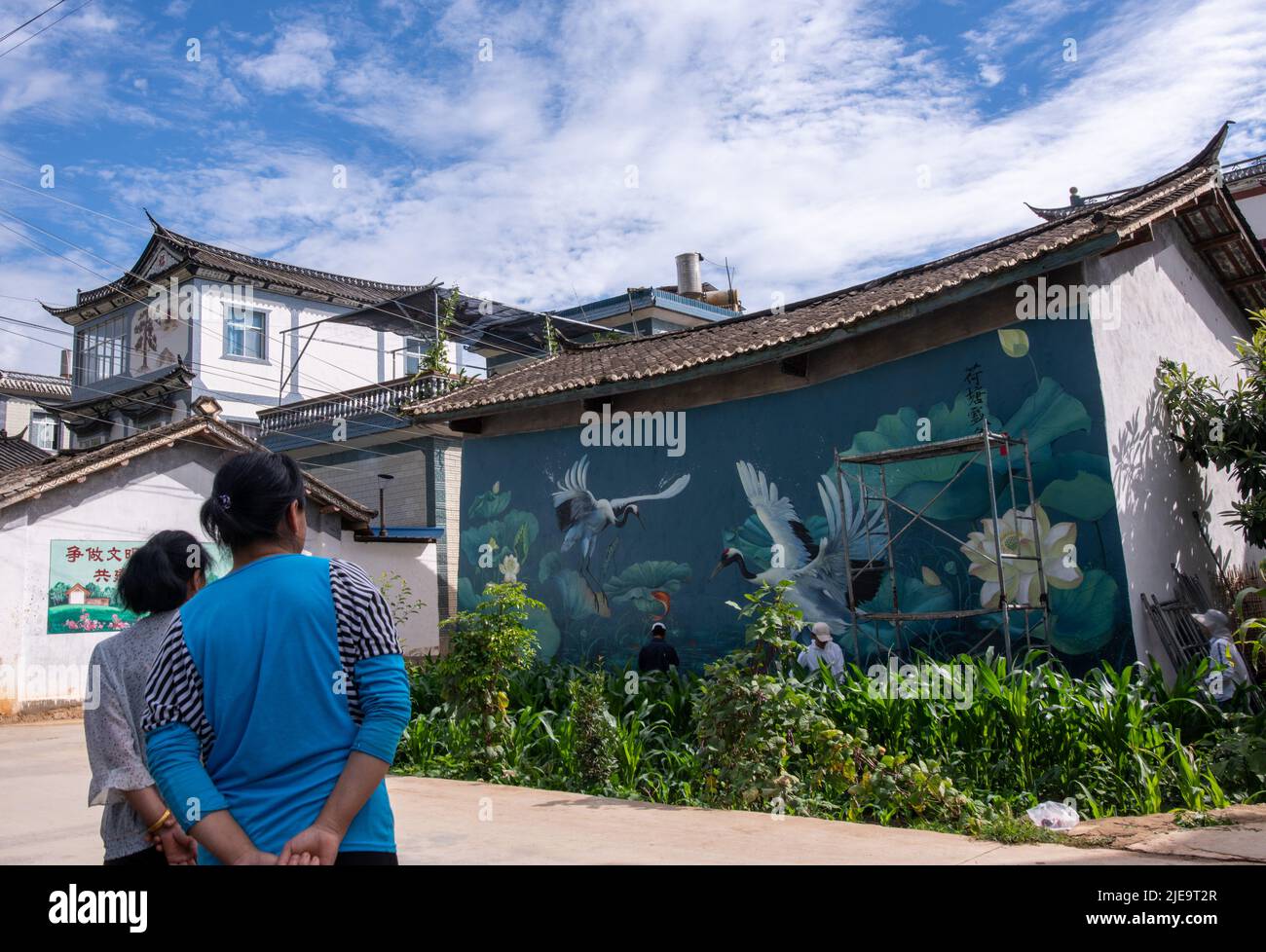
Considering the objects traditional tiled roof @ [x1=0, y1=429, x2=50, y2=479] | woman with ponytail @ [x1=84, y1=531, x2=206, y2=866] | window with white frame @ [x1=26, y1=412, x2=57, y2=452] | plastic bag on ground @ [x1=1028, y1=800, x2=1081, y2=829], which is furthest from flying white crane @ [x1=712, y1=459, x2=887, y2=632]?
window with white frame @ [x1=26, y1=412, x2=57, y2=452]

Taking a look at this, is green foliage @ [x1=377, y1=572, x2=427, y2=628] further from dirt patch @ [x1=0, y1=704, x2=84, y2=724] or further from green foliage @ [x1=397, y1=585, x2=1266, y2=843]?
green foliage @ [x1=397, y1=585, x2=1266, y2=843]

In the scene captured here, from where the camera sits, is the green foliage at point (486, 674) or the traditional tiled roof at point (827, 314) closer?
the traditional tiled roof at point (827, 314)

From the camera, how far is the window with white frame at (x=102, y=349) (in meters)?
31.1

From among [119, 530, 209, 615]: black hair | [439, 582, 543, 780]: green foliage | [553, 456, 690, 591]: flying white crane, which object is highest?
[553, 456, 690, 591]: flying white crane

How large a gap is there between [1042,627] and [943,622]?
107 centimetres

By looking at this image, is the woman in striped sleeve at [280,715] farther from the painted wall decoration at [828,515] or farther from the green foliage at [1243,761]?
the painted wall decoration at [828,515]

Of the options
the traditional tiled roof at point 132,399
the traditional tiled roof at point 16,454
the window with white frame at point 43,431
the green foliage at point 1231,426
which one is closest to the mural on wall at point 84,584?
the traditional tiled roof at point 132,399

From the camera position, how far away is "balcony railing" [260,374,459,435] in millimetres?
21016

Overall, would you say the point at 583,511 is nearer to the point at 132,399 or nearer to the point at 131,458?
the point at 131,458

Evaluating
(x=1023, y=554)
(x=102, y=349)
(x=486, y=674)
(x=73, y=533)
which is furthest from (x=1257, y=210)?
(x=102, y=349)

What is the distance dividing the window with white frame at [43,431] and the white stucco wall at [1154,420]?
40680 millimetres

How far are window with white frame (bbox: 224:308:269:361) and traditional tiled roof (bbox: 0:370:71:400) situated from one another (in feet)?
54.0

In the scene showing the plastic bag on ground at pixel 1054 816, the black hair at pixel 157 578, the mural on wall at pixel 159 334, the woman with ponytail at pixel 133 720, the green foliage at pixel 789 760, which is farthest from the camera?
the mural on wall at pixel 159 334

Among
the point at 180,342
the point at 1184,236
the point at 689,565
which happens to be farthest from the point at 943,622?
the point at 180,342
